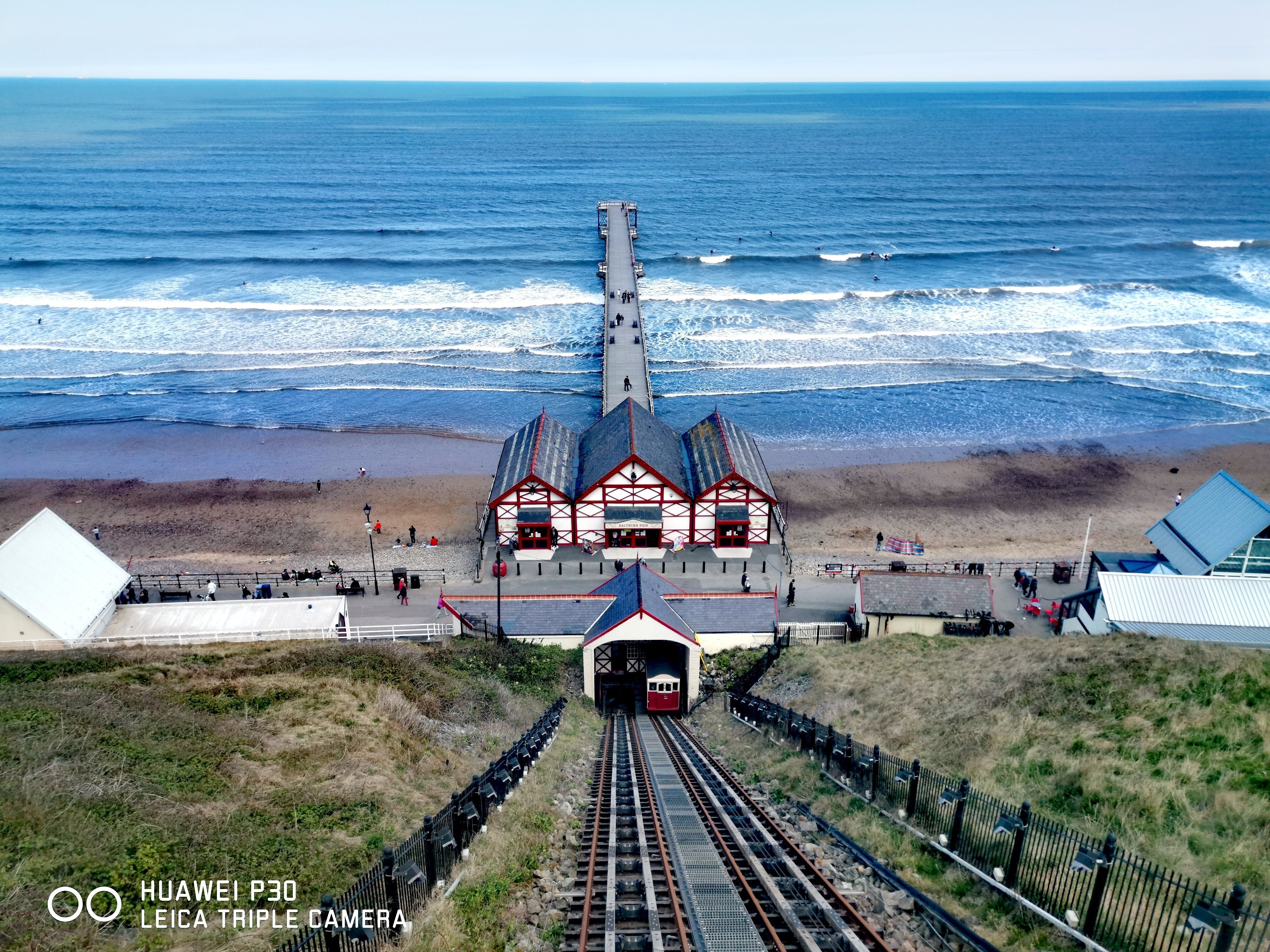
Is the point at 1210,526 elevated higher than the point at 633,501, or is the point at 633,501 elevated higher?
the point at 633,501

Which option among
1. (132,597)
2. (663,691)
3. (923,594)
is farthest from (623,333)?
(132,597)

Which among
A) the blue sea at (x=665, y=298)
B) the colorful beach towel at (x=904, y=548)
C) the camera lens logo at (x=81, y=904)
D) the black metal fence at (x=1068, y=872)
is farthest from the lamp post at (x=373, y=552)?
the black metal fence at (x=1068, y=872)

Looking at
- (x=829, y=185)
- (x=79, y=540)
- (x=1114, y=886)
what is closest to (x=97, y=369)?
(x=79, y=540)

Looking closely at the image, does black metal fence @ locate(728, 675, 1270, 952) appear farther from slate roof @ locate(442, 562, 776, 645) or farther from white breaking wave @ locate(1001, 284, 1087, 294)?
white breaking wave @ locate(1001, 284, 1087, 294)

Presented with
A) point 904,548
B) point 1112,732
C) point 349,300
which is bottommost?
point 1112,732

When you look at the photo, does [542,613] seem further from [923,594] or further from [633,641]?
[923,594]

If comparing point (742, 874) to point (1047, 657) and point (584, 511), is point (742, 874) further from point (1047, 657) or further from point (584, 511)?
point (584, 511)
